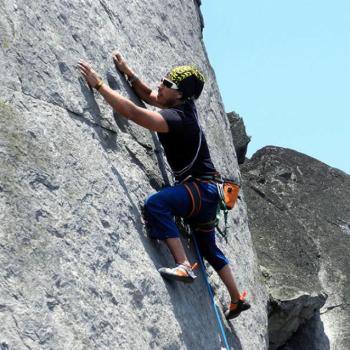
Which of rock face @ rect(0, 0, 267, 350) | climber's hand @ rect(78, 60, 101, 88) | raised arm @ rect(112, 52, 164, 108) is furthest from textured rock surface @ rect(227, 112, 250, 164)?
climber's hand @ rect(78, 60, 101, 88)

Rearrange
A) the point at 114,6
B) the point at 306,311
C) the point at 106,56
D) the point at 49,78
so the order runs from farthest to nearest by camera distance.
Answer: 1. the point at 306,311
2. the point at 114,6
3. the point at 106,56
4. the point at 49,78

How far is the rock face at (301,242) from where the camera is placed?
503 inches

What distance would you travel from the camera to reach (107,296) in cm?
703

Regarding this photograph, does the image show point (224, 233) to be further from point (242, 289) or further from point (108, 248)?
point (108, 248)

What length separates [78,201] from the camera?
7.25m

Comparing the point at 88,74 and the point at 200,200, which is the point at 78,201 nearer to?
the point at 88,74

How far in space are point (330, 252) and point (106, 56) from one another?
24.7 ft

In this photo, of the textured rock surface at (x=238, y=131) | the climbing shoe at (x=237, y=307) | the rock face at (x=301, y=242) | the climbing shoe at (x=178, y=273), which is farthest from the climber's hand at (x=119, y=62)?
the textured rock surface at (x=238, y=131)

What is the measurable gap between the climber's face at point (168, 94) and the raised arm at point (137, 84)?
19 centimetres

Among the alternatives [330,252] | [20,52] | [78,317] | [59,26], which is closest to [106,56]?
[59,26]

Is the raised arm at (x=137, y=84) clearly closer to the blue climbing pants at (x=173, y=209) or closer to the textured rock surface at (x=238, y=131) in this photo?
the blue climbing pants at (x=173, y=209)

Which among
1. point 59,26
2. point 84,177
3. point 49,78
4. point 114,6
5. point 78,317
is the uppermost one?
point 114,6

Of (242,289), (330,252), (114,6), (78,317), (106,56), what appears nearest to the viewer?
(78,317)

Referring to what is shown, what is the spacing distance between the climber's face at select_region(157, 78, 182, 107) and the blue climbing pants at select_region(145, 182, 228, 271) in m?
0.93
